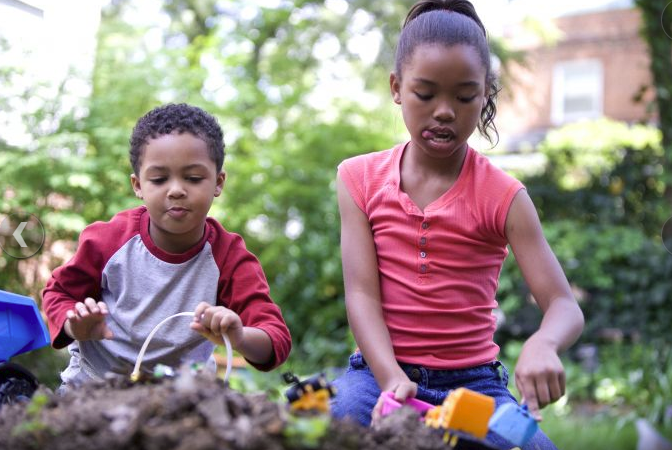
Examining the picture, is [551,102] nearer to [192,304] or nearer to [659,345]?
[659,345]

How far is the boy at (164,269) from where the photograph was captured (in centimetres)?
221

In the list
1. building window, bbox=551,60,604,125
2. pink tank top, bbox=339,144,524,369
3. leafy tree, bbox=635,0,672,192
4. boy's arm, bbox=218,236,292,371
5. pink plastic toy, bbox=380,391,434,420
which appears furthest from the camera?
building window, bbox=551,60,604,125

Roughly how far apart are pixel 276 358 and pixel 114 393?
0.69m

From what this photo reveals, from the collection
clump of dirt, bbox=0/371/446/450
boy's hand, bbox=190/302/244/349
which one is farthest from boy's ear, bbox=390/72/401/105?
clump of dirt, bbox=0/371/446/450

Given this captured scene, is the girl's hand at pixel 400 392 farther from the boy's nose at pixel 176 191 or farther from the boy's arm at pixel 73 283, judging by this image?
the boy's arm at pixel 73 283

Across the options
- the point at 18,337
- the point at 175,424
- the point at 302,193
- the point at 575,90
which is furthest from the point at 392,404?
the point at 575,90

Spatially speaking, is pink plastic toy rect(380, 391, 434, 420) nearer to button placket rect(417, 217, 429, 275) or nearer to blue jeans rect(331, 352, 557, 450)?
blue jeans rect(331, 352, 557, 450)

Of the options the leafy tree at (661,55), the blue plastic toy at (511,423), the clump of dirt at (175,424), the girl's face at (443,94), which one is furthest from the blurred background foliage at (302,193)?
the blue plastic toy at (511,423)

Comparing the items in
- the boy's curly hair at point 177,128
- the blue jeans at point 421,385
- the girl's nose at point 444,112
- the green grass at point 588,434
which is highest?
the girl's nose at point 444,112

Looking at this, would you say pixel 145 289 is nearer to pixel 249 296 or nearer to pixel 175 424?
pixel 249 296

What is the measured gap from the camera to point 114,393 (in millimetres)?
1527

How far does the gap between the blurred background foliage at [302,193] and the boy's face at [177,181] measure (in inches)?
120

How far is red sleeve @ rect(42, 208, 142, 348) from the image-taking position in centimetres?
222

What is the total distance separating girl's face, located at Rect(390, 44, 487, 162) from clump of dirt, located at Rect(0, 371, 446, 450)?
0.97m
